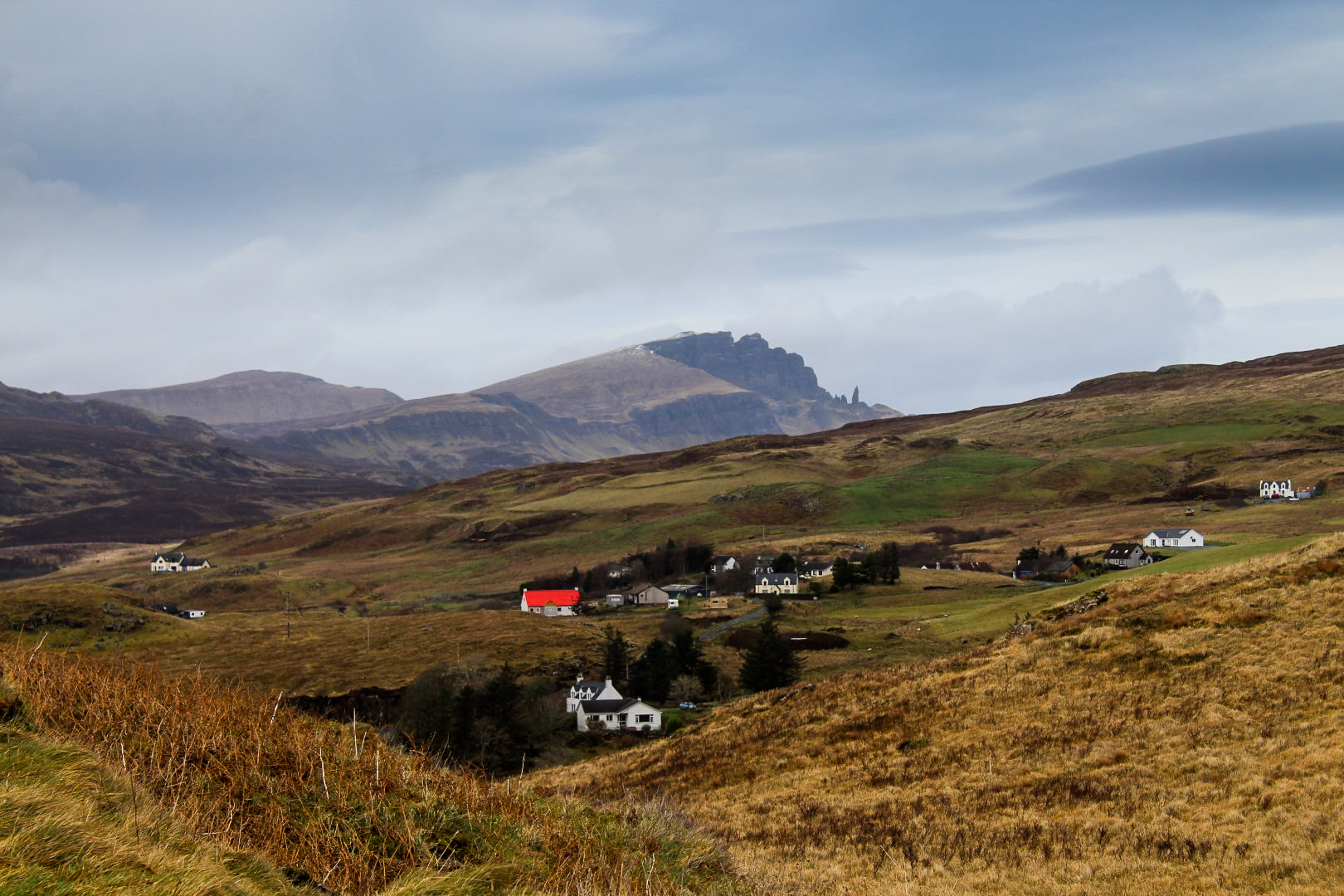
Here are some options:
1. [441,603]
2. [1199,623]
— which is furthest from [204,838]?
[441,603]

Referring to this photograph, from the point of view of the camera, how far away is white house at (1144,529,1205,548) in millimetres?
111250

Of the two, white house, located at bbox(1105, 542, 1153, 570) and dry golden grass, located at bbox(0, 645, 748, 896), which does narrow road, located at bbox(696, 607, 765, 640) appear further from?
dry golden grass, located at bbox(0, 645, 748, 896)

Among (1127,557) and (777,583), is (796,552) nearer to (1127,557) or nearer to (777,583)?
(777,583)

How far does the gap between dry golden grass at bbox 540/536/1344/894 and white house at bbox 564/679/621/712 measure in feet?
83.0

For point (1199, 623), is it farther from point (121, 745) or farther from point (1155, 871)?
point (121, 745)

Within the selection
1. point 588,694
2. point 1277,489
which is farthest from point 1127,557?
point 588,694

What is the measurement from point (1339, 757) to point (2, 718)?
20415 mm

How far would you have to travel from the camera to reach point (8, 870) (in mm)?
6074

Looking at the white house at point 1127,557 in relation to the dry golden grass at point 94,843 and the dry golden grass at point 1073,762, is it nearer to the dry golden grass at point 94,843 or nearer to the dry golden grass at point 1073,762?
the dry golden grass at point 1073,762

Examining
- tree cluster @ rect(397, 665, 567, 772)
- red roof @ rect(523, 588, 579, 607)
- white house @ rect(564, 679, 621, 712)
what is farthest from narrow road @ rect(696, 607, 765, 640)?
tree cluster @ rect(397, 665, 567, 772)

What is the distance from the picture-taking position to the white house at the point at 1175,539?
365 feet

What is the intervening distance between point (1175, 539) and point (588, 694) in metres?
81.6

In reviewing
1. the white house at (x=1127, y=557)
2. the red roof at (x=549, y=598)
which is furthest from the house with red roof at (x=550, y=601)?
the white house at (x=1127, y=557)

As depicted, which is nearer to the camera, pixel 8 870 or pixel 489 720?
pixel 8 870
